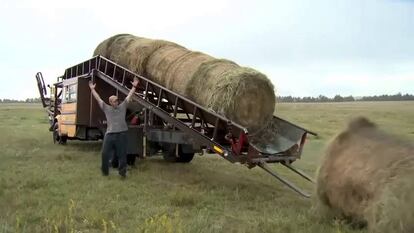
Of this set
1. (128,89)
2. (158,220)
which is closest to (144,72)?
(128,89)

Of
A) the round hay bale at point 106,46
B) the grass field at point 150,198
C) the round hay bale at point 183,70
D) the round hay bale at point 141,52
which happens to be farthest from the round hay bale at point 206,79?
the round hay bale at point 106,46

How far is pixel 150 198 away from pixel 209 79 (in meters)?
2.48

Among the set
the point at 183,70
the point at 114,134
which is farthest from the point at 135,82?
the point at 183,70

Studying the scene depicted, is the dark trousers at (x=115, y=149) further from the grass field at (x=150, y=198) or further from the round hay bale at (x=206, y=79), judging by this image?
the round hay bale at (x=206, y=79)

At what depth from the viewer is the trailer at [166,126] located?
10.2 m

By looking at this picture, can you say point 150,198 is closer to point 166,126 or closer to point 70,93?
point 166,126

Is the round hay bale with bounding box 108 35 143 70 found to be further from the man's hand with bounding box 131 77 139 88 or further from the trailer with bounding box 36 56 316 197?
the man's hand with bounding box 131 77 139 88

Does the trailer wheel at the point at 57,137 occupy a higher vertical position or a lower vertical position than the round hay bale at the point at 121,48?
lower

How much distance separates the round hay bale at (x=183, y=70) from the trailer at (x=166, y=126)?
0.69 feet

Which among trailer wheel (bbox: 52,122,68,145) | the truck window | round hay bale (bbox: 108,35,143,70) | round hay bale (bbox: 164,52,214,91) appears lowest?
trailer wheel (bbox: 52,122,68,145)

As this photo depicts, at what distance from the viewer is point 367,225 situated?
Result: 6.47 m

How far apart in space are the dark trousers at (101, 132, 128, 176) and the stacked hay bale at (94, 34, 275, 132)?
4.49 ft

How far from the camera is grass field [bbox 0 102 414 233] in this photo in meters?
7.10

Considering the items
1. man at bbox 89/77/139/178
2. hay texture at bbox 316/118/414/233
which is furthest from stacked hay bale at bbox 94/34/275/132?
hay texture at bbox 316/118/414/233
